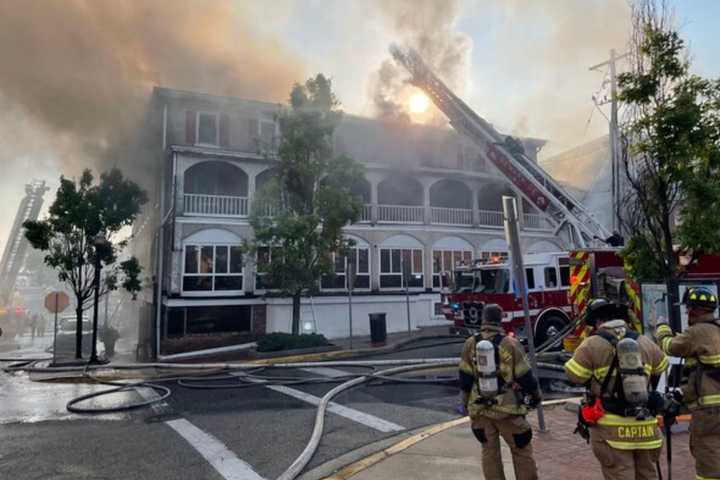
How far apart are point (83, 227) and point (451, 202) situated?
602 inches

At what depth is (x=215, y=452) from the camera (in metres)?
4.83

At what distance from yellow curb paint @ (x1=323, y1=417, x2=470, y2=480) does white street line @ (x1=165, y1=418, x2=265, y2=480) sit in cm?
72

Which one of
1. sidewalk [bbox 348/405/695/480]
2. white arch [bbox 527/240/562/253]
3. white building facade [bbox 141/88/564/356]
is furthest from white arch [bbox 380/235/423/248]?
sidewalk [bbox 348/405/695/480]

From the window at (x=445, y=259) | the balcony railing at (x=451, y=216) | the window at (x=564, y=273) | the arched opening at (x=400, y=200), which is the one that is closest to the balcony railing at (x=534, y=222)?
the balcony railing at (x=451, y=216)

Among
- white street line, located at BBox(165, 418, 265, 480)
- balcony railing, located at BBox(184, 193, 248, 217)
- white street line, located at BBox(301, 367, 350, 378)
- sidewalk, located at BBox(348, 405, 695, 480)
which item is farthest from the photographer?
balcony railing, located at BBox(184, 193, 248, 217)

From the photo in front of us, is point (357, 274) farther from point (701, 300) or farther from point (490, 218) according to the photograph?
point (701, 300)

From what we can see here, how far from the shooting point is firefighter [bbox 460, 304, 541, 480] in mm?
3250

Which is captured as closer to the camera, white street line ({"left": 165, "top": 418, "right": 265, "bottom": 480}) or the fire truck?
white street line ({"left": 165, "top": 418, "right": 265, "bottom": 480})

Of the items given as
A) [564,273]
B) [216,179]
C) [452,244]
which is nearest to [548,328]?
[564,273]

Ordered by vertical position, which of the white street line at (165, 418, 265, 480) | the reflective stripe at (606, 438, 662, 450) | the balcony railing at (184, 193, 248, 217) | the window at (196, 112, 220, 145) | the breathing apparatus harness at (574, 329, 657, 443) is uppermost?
the window at (196, 112, 220, 145)

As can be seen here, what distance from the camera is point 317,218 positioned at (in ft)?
44.8

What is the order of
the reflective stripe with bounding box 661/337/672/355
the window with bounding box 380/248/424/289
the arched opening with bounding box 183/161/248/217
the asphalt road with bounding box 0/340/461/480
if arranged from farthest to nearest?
1. the window with bounding box 380/248/424/289
2. the arched opening with bounding box 183/161/248/217
3. the asphalt road with bounding box 0/340/461/480
4. the reflective stripe with bounding box 661/337/672/355

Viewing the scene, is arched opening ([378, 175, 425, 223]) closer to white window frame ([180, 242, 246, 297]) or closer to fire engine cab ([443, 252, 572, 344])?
white window frame ([180, 242, 246, 297])

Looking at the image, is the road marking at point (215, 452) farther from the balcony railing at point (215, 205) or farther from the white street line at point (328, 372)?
the balcony railing at point (215, 205)
